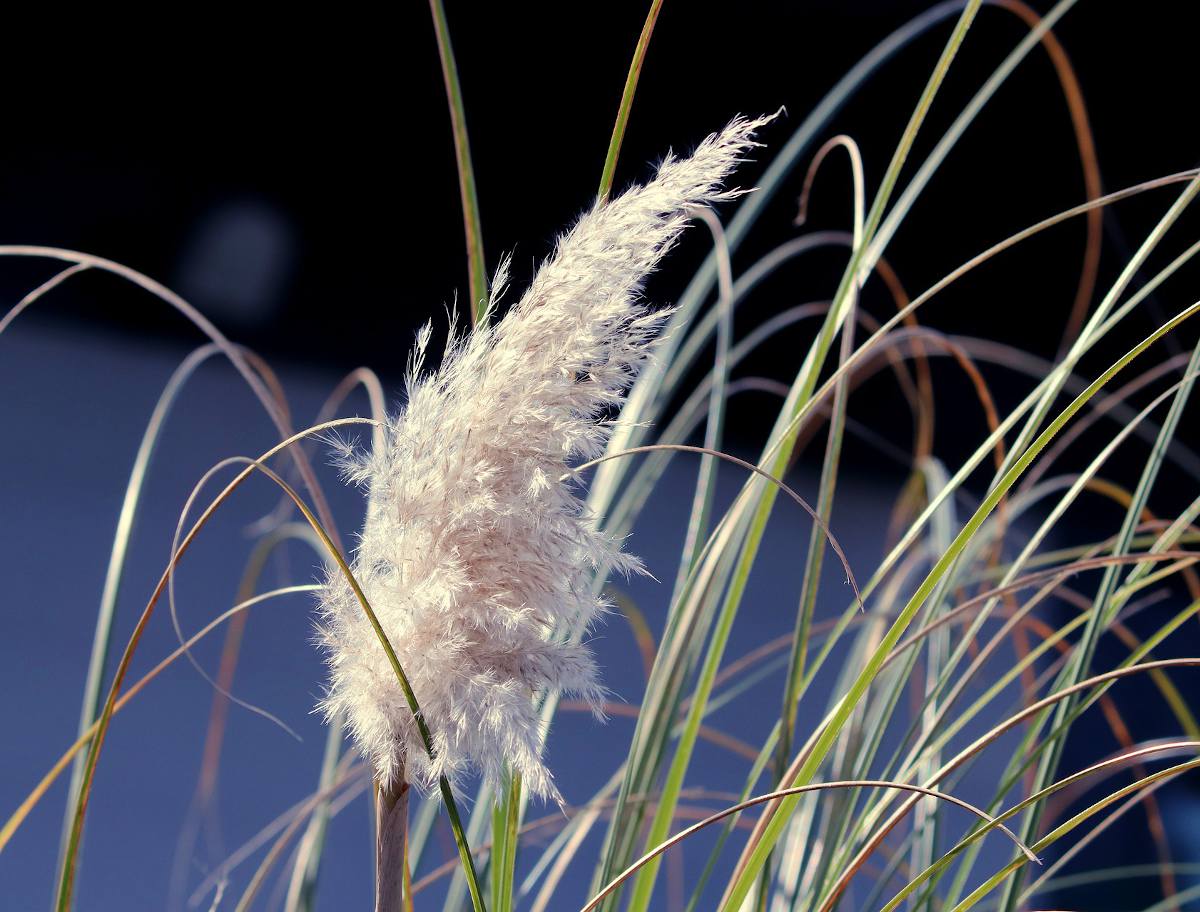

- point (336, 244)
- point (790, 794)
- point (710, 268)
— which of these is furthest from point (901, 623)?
point (336, 244)

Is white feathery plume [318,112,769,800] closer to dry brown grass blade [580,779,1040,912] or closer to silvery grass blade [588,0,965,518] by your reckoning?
dry brown grass blade [580,779,1040,912]

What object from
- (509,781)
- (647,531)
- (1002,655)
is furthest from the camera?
(1002,655)

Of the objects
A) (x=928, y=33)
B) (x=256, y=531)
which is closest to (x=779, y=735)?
(x=256, y=531)

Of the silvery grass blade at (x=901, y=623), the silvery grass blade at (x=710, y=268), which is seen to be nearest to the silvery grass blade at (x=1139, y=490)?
the silvery grass blade at (x=901, y=623)

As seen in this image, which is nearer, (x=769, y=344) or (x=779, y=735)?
(x=779, y=735)

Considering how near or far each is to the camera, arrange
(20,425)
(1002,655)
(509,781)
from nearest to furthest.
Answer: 1. (509,781)
2. (20,425)
3. (1002,655)

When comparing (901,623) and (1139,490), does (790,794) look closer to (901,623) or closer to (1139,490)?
(901,623)

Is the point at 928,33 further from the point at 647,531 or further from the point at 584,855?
the point at 584,855

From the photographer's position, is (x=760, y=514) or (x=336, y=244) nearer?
(x=760, y=514)
